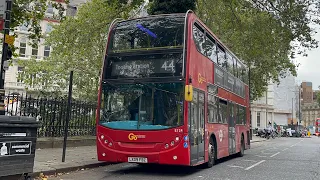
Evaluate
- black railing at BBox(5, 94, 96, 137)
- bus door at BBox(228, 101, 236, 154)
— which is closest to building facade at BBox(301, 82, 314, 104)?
bus door at BBox(228, 101, 236, 154)

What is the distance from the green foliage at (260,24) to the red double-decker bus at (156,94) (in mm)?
7391

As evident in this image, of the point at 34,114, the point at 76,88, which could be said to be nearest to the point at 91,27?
the point at 76,88

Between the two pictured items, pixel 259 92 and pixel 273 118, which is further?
pixel 273 118

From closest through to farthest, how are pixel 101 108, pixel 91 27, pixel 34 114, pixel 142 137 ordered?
pixel 142 137
pixel 101 108
pixel 34 114
pixel 91 27

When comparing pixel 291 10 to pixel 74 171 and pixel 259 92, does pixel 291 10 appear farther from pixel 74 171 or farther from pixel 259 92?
pixel 259 92

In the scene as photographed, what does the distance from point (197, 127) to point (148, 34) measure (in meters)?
3.03

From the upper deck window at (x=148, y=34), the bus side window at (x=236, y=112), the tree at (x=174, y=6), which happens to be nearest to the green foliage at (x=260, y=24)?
the tree at (x=174, y=6)

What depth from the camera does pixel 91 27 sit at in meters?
19.1

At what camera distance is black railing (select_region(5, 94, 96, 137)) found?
11.6 m

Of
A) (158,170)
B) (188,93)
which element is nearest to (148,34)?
(188,93)

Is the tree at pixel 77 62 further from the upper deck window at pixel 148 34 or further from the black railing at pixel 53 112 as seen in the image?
the upper deck window at pixel 148 34

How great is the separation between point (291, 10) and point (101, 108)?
10.9m

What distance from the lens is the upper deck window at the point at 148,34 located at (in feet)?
30.3

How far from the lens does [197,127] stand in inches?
369
